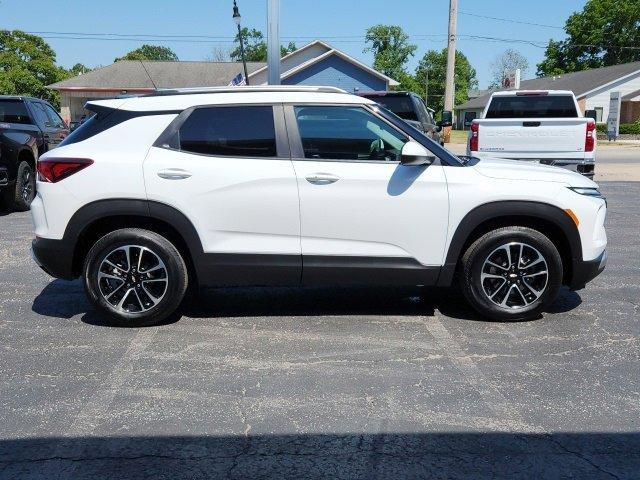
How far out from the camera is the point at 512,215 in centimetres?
526

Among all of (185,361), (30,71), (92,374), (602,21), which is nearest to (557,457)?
(185,361)

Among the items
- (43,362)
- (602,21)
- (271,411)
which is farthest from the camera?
(602,21)

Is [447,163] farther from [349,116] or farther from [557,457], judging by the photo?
[557,457]

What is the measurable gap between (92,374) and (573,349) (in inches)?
131

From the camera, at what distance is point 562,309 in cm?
579

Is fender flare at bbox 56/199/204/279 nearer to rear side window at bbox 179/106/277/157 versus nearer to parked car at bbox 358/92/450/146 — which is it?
rear side window at bbox 179/106/277/157

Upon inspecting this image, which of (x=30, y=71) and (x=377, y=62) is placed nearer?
(x=30, y=71)

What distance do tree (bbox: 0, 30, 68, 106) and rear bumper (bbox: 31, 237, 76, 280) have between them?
5923 cm

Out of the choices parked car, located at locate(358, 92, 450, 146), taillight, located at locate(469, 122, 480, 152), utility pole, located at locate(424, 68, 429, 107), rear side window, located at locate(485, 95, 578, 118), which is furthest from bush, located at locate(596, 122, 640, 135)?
utility pole, located at locate(424, 68, 429, 107)

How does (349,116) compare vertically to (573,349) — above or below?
above

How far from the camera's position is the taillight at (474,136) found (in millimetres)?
11595

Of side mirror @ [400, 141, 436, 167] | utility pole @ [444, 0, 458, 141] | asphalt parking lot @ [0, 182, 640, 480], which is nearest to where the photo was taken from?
asphalt parking lot @ [0, 182, 640, 480]

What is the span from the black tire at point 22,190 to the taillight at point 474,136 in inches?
301

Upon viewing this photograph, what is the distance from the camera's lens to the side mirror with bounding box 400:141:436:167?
196 inches
